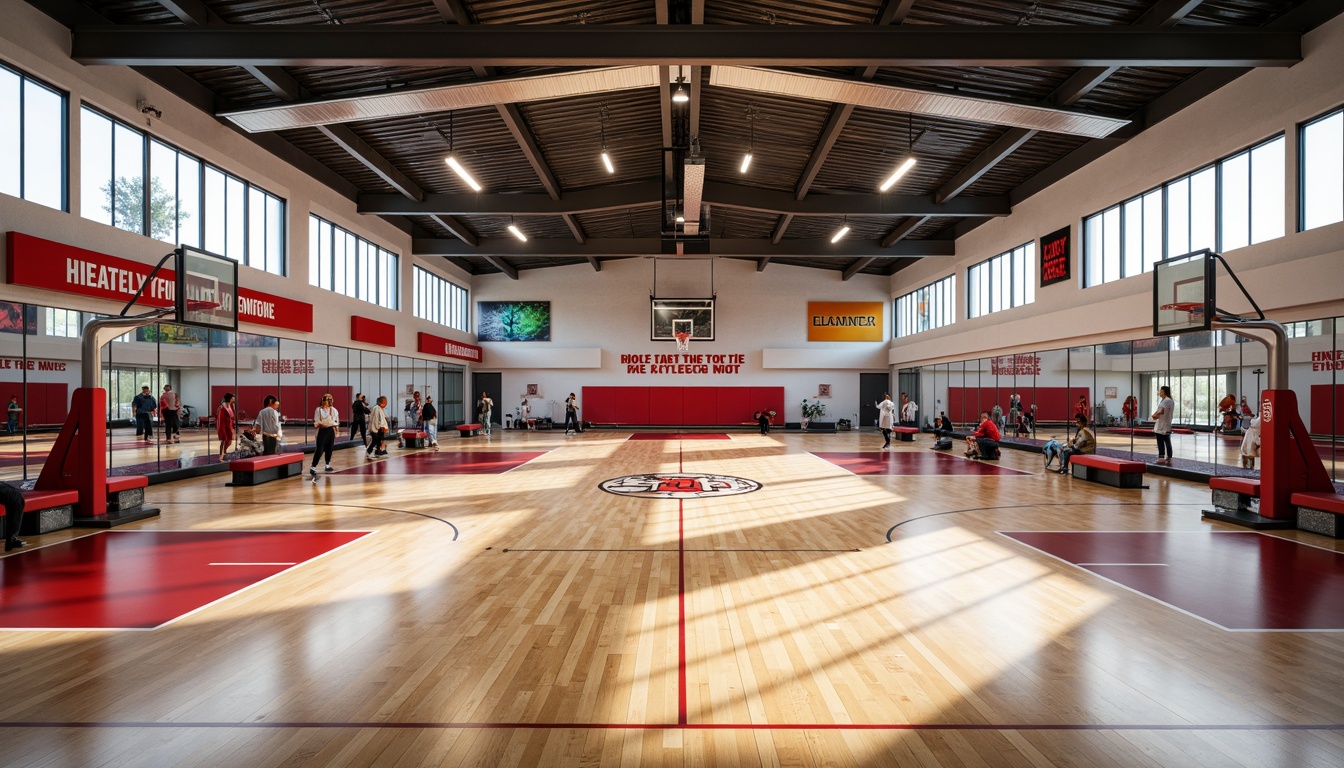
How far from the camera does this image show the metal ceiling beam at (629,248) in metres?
21.3

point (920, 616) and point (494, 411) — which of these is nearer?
point (920, 616)

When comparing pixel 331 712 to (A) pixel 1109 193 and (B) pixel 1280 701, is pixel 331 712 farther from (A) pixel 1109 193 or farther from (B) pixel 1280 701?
(A) pixel 1109 193

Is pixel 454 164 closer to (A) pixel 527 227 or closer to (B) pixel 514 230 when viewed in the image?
(B) pixel 514 230

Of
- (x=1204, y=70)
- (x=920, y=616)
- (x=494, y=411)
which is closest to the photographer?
(x=920, y=616)

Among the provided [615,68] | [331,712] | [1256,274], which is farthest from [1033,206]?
[331,712]

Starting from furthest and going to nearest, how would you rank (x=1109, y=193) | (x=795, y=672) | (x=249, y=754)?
1. (x=1109, y=193)
2. (x=795, y=672)
3. (x=249, y=754)

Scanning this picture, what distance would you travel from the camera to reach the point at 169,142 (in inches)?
433

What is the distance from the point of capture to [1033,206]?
16.4 m

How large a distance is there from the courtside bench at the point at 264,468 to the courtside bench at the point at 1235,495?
1410 centimetres

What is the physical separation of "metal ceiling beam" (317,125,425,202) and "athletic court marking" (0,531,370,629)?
8.41 metres

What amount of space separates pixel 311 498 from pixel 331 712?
24.5 ft

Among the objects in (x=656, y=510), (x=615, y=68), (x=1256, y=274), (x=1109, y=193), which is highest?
(x=615, y=68)

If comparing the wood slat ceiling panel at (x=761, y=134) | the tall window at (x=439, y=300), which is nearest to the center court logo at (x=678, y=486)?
the wood slat ceiling panel at (x=761, y=134)

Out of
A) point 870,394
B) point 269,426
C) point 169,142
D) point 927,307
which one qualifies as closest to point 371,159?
point 169,142
